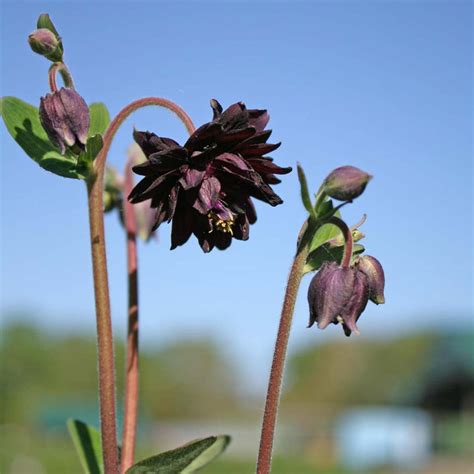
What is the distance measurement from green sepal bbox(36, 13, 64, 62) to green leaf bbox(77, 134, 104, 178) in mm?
153

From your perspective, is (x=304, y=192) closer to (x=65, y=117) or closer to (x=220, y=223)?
(x=220, y=223)

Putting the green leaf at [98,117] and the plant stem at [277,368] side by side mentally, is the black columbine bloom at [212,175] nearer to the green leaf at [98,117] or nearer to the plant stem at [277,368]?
the plant stem at [277,368]

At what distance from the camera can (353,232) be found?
1368 mm

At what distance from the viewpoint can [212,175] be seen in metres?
1.27

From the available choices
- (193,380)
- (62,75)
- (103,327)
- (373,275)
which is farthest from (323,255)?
(193,380)

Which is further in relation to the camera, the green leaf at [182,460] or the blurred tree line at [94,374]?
the blurred tree line at [94,374]

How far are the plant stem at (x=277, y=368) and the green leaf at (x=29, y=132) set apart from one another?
1.66ft

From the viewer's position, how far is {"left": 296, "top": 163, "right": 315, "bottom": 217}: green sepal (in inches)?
46.2

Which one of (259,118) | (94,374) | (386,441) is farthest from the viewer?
(94,374)

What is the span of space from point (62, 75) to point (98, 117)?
229mm

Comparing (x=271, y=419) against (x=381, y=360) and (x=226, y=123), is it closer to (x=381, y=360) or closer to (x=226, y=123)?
(x=226, y=123)

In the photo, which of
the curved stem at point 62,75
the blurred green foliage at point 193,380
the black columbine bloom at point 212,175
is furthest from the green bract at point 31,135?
the blurred green foliage at point 193,380

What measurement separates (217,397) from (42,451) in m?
27.9

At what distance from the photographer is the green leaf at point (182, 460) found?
1251 mm
